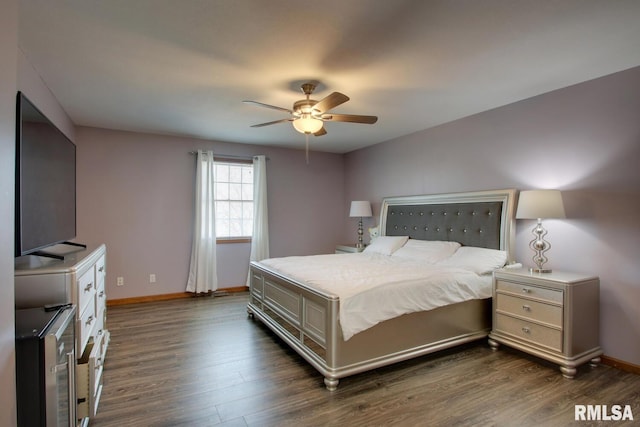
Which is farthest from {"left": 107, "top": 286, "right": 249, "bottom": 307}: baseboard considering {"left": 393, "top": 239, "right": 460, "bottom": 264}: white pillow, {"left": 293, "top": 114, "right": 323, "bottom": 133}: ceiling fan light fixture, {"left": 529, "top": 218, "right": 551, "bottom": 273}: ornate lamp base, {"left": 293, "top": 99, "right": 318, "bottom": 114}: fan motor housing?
{"left": 529, "top": 218, "right": 551, "bottom": 273}: ornate lamp base

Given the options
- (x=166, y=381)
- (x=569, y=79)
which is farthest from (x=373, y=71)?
(x=166, y=381)

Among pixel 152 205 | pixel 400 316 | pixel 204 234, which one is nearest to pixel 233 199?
pixel 204 234

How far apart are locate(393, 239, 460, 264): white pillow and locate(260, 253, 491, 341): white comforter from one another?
0.24 metres

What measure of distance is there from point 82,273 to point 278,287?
1687 millimetres

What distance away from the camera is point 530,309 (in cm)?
279

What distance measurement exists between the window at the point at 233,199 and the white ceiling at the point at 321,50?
1771 mm

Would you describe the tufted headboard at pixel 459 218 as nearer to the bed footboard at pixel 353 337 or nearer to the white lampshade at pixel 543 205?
the white lampshade at pixel 543 205

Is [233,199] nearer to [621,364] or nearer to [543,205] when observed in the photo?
[543,205]

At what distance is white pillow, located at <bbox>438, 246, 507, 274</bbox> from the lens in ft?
10.5

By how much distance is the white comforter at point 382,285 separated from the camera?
242cm

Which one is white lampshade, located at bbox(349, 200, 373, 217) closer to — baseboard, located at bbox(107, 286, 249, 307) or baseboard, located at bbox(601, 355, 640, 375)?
baseboard, located at bbox(107, 286, 249, 307)

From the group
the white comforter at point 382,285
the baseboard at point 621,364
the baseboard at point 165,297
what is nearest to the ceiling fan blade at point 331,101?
the white comforter at point 382,285

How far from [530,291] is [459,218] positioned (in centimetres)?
122

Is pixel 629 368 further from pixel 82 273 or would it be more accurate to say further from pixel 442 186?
pixel 82 273
